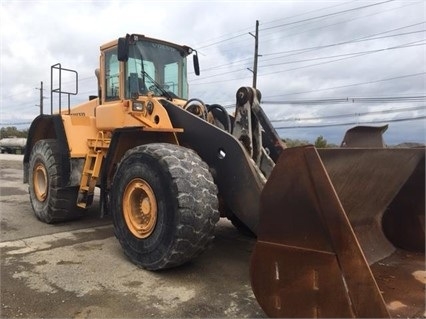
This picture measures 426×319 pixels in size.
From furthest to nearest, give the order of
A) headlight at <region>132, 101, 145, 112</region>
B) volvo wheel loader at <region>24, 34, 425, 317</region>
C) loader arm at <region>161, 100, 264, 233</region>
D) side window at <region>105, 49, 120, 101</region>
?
side window at <region>105, 49, 120, 101</region>, headlight at <region>132, 101, 145, 112</region>, loader arm at <region>161, 100, 264, 233</region>, volvo wheel loader at <region>24, 34, 425, 317</region>

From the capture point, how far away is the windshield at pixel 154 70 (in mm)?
6031

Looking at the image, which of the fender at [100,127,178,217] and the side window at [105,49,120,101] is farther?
the side window at [105,49,120,101]

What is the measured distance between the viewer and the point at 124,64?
6.09 m

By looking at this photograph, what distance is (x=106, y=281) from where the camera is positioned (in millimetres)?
4496

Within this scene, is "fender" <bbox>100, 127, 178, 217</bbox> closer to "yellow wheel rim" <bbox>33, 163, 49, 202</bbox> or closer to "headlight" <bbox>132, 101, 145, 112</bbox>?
"headlight" <bbox>132, 101, 145, 112</bbox>

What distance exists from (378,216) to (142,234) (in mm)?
2489

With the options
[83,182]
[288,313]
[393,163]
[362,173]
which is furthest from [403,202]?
[83,182]

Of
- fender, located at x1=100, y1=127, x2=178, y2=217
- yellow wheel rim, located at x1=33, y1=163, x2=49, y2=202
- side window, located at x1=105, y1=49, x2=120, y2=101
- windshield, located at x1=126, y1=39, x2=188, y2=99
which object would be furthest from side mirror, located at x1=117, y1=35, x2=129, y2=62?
yellow wheel rim, located at x1=33, y1=163, x2=49, y2=202

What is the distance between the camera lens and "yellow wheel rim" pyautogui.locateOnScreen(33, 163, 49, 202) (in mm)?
7379

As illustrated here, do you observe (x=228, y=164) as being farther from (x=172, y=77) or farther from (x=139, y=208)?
(x=172, y=77)

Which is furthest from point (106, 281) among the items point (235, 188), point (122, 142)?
point (122, 142)

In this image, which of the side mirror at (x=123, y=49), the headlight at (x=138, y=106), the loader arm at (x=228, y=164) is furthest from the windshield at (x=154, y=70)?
the loader arm at (x=228, y=164)

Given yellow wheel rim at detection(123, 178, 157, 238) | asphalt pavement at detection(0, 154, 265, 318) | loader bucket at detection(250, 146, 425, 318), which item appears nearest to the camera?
loader bucket at detection(250, 146, 425, 318)

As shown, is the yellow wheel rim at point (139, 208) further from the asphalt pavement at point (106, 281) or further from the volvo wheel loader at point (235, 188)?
the asphalt pavement at point (106, 281)
